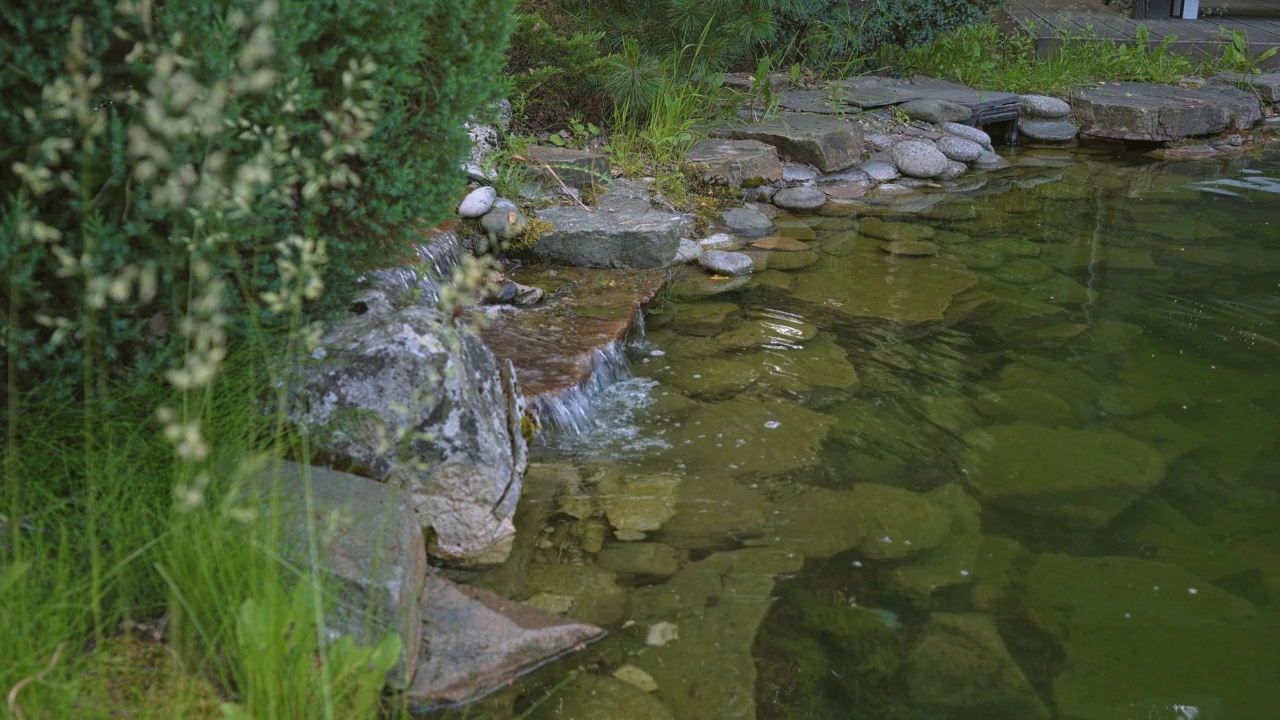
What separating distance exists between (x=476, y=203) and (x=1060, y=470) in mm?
2999

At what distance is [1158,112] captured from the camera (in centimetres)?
898

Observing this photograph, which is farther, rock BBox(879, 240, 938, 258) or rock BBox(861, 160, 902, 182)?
rock BBox(861, 160, 902, 182)

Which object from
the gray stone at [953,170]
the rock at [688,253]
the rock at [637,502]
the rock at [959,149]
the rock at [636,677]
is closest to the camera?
the rock at [636,677]

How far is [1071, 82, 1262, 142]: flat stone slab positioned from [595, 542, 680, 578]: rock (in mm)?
7623

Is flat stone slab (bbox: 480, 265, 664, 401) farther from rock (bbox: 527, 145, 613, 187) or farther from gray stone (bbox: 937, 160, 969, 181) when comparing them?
gray stone (bbox: 937, 160, 969, 181)

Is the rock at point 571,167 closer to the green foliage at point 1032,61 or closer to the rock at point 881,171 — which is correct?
the rock at point 881,171

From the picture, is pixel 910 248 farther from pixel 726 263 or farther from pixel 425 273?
pixel 425 273

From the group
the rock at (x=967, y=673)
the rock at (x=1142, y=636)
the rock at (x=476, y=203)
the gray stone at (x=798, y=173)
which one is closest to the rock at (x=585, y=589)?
the rock at (x=967, y=673)

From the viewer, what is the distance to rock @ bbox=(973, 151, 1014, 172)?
8.30m

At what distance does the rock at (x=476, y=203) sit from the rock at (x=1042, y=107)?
5.73 meters

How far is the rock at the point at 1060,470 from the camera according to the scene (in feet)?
11.1

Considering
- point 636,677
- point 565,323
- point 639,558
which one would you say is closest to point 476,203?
point 565,323

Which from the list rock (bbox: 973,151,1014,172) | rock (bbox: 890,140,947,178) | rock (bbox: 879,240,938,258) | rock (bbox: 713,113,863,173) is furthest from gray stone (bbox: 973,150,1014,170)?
rock (bbox: 879,240,938,258)

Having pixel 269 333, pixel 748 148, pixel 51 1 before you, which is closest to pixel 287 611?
pixel 269 333
